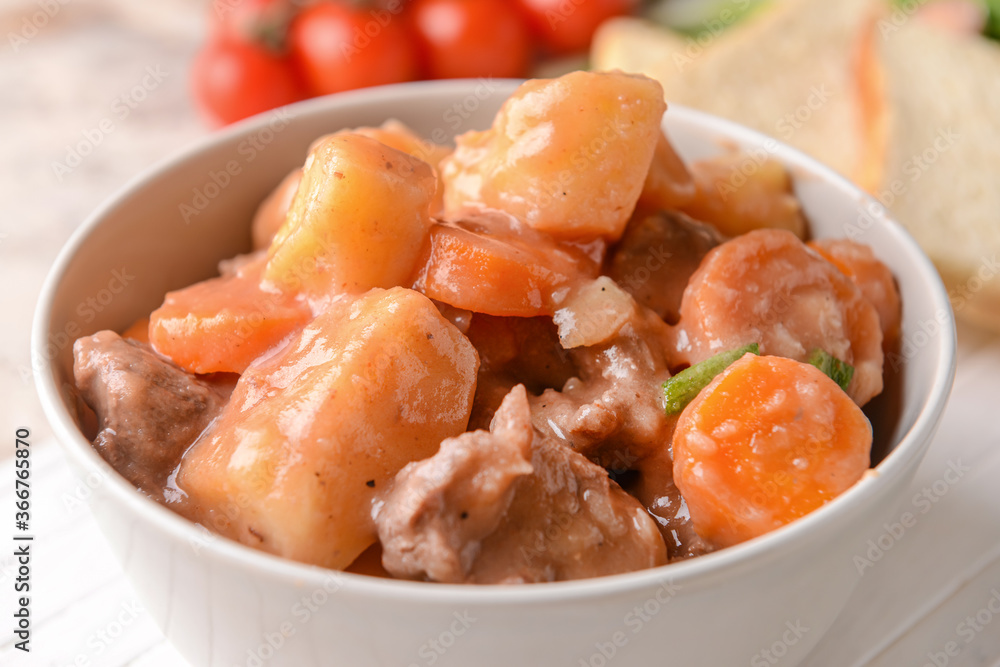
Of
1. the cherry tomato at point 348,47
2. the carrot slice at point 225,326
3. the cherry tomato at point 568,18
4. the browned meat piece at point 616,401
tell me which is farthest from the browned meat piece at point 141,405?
the cherry tomato at point 568,18

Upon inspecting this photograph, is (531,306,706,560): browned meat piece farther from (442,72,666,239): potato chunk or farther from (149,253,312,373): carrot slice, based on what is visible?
(149,253,312,373): carrot slice

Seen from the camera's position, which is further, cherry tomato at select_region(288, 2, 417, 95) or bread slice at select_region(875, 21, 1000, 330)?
cherry tomato at select_region(288, 2, 417, 95)

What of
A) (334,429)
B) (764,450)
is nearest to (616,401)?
(764,450)

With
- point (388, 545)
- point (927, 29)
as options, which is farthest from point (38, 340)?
point (927, 29)

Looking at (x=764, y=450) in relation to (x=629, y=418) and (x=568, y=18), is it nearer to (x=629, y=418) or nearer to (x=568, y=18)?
(x=629, y=418)

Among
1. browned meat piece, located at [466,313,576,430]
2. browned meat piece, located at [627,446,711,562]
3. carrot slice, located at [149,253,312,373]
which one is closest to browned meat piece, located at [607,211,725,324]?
browned meat piece, located at [466,313,576,430]

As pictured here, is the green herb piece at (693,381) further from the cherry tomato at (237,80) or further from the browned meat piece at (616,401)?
the cherry tomato at (237,80)
